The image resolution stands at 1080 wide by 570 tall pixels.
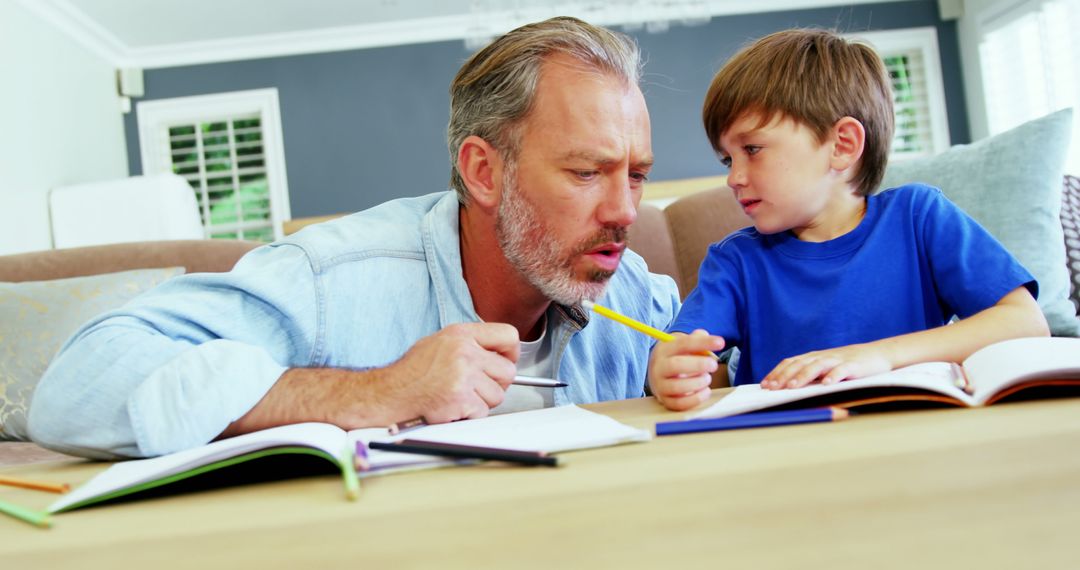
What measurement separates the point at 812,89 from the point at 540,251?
1.59ft

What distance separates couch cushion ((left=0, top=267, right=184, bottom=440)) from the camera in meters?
2.12

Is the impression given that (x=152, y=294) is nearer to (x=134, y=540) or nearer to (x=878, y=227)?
(x=134, y=540)

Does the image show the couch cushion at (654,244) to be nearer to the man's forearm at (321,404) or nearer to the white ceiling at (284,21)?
the man's forearm at (321,404)

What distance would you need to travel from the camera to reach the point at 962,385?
27.8 inches

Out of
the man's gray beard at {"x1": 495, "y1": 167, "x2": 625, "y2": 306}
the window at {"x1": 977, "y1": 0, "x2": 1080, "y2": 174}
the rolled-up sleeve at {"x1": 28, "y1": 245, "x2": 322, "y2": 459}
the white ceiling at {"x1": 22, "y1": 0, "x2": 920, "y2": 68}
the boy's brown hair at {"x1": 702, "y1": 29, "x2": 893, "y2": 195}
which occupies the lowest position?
the rolled-up sleeve at {"x1": 28, "y1": 245, "x2": 322, "y2": 459}

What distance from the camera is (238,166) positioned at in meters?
7.74

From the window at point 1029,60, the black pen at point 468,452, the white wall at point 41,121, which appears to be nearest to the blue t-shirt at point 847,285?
the black pen at point 468,452

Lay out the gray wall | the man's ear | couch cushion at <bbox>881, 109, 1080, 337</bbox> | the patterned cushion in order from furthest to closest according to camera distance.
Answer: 1. the gray wall
2. the patterned cushion
3. couch cushion at <bbox>881, 109, 1080, 337</bbox>
4. the man's ear

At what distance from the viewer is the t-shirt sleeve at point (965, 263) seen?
3.86 feet

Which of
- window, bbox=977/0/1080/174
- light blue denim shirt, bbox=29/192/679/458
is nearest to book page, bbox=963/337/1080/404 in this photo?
light blue denim shirt, bbox=29/192/679/458

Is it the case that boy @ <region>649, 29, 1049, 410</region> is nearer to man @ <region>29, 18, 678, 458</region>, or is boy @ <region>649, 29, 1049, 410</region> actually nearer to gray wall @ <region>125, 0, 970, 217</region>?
man @ <region>29, 18, 678, 458</region>

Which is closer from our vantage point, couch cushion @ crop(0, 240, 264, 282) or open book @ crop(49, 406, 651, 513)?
open book @ crop(49, 406, 651, 513)

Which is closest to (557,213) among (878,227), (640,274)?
(640,274)

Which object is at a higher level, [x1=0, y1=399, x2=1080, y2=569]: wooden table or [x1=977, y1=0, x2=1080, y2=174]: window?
[x1=977, y1=0, x2=1080, y2=174]: window
